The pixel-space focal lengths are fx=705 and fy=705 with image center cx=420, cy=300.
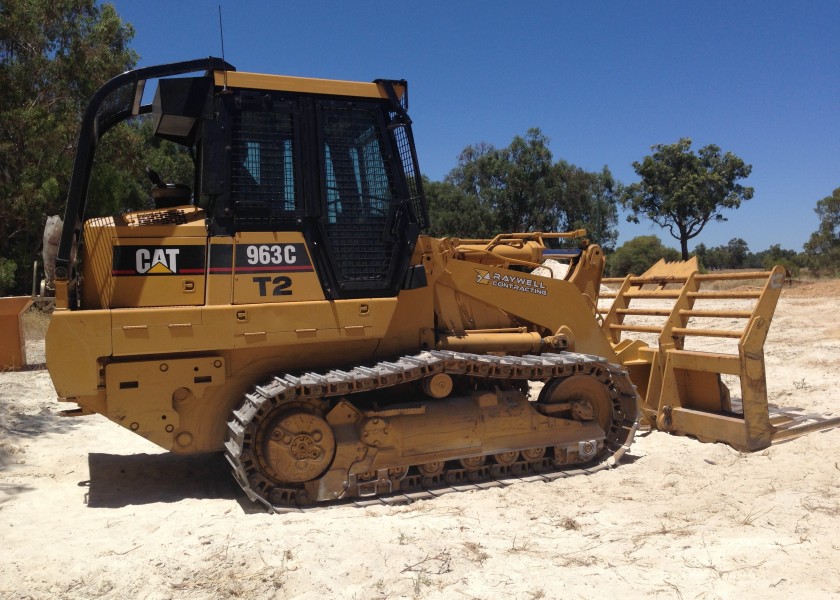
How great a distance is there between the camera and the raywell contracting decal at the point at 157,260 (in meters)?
5.10

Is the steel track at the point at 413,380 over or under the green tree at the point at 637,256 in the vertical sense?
under

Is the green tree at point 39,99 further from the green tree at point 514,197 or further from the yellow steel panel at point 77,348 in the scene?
the green tree at point 514,197

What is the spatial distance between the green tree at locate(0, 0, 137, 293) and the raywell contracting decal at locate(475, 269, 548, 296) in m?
13.0

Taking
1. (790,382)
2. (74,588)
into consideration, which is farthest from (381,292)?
(790,382)

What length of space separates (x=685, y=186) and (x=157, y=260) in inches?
1270

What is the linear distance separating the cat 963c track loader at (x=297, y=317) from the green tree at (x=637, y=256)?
35449 mm

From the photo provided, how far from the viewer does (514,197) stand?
37.3 meters

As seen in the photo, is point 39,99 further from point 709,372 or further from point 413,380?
point 709,372

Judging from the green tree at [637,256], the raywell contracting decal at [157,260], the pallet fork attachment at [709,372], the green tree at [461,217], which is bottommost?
the pallet fork attachment at [709,372]

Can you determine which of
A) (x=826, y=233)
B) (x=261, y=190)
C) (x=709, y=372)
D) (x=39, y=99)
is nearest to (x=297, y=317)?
(x=261, y=190)

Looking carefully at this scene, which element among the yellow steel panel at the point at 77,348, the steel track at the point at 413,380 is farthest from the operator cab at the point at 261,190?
the steel track at the point at 413,380

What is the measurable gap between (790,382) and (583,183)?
3127 cm

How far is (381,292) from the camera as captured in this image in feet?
18.7

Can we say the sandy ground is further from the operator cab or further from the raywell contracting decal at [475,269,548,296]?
the raywell contracting decal at [475,269,548,296]
